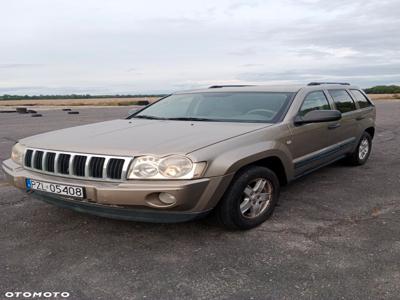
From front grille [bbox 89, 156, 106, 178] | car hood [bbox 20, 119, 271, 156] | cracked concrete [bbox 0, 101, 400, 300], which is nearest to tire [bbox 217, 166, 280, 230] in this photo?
cracked concrete [bbox 0, 101, 400, 300]

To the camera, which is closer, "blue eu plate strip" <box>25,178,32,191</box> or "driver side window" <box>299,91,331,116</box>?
"blue eu plate strip" <box>25,178,32,191</box>

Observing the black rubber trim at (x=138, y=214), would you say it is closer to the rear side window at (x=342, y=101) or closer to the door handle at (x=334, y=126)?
the door handle at (x=334, y=126)

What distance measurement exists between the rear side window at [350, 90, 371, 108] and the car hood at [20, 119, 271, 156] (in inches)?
116

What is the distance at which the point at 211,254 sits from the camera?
10.0 feet

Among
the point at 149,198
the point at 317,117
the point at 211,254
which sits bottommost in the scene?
the point at 211,254

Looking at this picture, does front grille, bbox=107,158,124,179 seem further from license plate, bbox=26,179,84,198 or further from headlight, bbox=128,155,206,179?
license plate, bbox=26,179,84,198

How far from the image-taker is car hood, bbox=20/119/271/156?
3.10 metres

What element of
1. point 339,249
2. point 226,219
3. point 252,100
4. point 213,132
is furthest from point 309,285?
point 252,100

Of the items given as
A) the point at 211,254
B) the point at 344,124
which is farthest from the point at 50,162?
the point at 344,124

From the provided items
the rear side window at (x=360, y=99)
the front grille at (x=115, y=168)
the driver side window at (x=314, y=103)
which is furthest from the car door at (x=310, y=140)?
the front grille at (x=115, y=168)

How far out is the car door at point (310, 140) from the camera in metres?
4.14

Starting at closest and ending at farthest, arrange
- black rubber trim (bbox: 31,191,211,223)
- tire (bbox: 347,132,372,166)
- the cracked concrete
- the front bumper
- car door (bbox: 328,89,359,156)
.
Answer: the cracked concrete < the front bumper < black rubber trim (bbox: 31,191,211,223) < car door (bbox: 328,89,359,156) < tire (bbox: 347,132,372,166)

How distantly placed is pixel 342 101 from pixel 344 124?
0.40 metres

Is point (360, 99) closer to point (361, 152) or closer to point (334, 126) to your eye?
point (361, 152)
